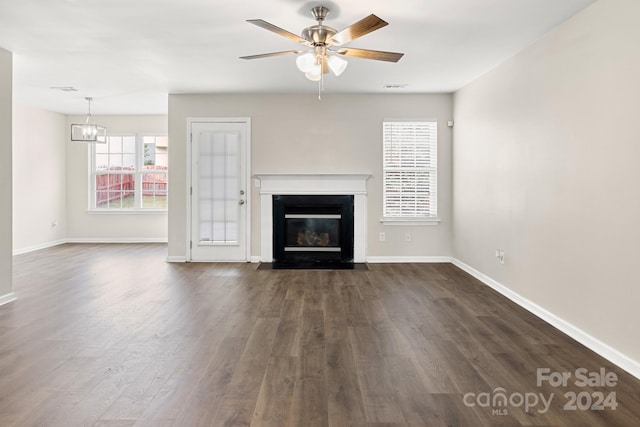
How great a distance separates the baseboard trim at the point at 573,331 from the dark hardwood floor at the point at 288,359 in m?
0.07

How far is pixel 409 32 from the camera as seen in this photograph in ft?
12.3

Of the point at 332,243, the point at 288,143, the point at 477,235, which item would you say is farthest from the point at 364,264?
the point at 288,143

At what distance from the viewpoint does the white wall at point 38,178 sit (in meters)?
7.20

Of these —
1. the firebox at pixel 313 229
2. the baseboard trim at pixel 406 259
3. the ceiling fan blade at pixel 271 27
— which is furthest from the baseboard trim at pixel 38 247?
the ceiling fan blade at pixel 271 27

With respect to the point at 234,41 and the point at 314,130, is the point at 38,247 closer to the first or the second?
the point at 314,130

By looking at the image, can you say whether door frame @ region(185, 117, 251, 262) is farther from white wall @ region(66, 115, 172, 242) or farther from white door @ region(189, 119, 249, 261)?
white wall @ region(66, 115, 172, 242)

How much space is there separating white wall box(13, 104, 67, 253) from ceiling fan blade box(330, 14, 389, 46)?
6.69 meters

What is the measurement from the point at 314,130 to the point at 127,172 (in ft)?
14.7

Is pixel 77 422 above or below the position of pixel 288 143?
below

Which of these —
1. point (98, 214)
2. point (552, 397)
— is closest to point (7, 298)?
point (98, 214)

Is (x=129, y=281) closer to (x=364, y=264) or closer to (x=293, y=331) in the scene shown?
(x=293, y=331)

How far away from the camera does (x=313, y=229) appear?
6.43 metres

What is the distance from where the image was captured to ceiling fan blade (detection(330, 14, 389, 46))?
2721mm

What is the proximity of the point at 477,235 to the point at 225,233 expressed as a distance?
3643mm
